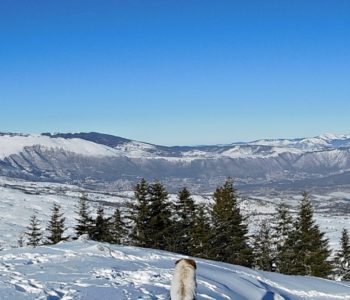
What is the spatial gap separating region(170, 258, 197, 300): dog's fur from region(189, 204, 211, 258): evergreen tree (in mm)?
31806

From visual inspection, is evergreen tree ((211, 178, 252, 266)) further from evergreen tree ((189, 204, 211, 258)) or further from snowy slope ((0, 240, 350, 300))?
snowy slope ((0, 240, 350, 300))

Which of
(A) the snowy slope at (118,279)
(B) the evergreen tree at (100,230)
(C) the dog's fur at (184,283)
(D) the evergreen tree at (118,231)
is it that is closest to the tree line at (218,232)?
(B) the evergreen tree at (100,230)

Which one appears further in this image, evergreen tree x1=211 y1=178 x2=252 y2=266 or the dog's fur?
evergreen tree x1=211 y1=178 x2=252 y2=266

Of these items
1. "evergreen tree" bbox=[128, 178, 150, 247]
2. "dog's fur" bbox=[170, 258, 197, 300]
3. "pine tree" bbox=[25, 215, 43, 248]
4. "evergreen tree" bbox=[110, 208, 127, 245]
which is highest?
"dog's fur" bbox=[170, 258, 197, 300]

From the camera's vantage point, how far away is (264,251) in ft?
148

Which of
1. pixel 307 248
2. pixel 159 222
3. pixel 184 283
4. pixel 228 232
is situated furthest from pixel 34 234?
pixel 184 283

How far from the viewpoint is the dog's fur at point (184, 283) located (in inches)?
290

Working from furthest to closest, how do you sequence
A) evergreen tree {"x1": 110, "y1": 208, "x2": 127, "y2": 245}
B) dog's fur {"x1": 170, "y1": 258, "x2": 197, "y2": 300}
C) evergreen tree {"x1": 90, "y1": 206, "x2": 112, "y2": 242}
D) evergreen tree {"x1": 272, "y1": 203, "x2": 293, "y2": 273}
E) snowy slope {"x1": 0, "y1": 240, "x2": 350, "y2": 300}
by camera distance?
evergreen tree {"x1": 110, "y1": 208, "x2": 127, "y2": 245}
evergreen tree {"x1": 90, "y1": 206, "x2": 112, "y2": 242}
evergreen tree {"x1": 272, "y1": 203, "x2": 293, "y2": 273}
snowy slope {"x1": 0, "y1": 240, "x2": 350, "y2": 300}
dog's fur {"x1": 170, "y1": 258, "x2": 197, "y2": 300}

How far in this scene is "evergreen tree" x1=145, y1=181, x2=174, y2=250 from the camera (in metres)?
40.1

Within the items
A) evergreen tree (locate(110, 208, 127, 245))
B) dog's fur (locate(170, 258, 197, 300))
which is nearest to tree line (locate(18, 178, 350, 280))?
evergreen tree (locate(110, 208, 127, 245))

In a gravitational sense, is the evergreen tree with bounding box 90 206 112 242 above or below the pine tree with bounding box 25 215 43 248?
above

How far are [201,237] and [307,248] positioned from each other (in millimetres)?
10017

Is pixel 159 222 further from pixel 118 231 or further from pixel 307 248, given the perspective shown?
pixel 307 248

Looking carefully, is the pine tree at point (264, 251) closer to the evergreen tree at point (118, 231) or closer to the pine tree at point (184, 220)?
the pine tree at point (184, 220)
